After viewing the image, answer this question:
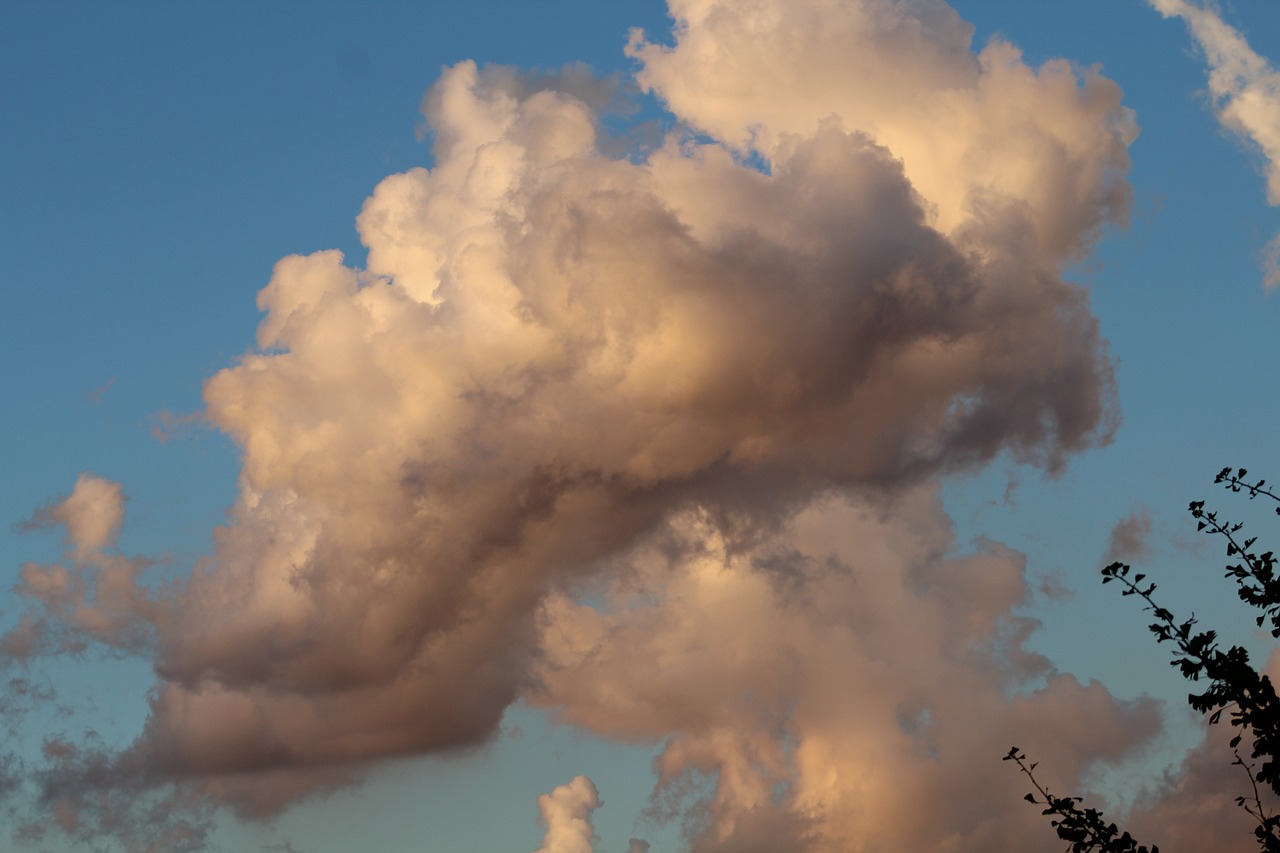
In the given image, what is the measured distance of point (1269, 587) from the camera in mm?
43594

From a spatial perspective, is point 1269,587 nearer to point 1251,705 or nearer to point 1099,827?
point 1251,705

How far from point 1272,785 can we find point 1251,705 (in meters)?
2.06

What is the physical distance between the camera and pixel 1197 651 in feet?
143

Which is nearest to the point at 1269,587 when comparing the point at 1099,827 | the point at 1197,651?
the point at 1197,651

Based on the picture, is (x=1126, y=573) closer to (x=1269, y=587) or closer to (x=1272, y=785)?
(x=1269, y=587)

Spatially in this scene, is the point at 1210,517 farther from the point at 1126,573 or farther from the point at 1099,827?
the point at 1099,827

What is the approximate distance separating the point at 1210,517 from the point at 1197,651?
3569mm

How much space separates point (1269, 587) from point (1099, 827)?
25.5ft

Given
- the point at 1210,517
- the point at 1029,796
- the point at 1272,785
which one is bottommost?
the point at 1272,785

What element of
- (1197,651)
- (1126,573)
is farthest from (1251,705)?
(1126,573)

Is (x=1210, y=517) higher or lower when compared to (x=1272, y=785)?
higher

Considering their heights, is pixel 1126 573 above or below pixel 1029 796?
above

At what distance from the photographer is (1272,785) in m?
42.4

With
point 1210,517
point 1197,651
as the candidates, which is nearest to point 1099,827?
point 1197,651
